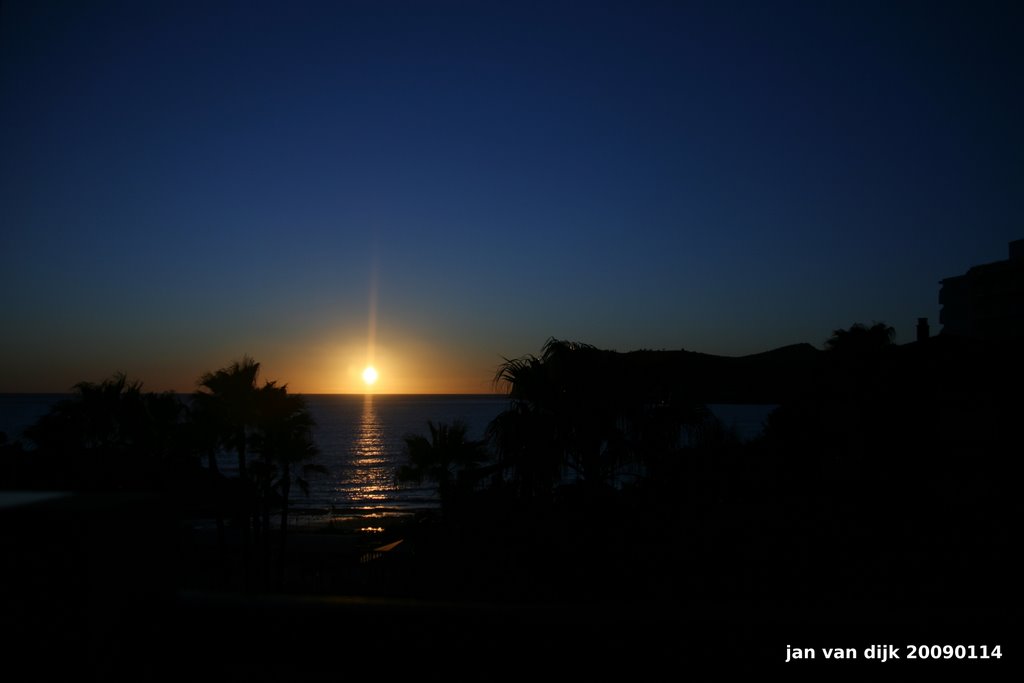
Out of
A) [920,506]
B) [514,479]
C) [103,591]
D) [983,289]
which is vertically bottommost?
[920,506]

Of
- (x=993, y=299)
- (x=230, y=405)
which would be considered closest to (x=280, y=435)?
(x=230, y=405)

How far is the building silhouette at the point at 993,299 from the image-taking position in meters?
35.4

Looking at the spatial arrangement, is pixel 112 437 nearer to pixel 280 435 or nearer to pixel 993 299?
pixel 280 435

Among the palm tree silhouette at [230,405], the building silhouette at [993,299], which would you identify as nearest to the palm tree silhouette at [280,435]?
the palm tree silhouette at [230,405]

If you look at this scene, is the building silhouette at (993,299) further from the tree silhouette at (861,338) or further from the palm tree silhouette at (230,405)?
the palm tree silhouette at (230,405)

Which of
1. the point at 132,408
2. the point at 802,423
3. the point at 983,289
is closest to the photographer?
the point at 802,423

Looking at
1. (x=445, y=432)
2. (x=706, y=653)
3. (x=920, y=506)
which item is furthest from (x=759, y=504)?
(x=445, y=432)

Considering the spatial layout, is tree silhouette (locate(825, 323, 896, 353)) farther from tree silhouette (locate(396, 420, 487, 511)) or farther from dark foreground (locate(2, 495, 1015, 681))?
dark foreground (locate(2, 495, 1015, 681))

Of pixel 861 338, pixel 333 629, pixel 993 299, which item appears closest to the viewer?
pixel 333 629

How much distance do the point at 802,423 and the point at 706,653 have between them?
17.4 metres

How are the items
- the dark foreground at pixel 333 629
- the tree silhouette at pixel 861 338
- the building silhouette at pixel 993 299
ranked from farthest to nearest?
the building silhouette at pixel 993 299
the tree silhouette at pixel 861 338
the dark foreground at pixel 333 629

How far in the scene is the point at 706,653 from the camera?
1.63m

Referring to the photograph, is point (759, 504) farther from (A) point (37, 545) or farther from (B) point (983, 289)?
(B) point (983, 289)

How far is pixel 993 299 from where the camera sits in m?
37.8
